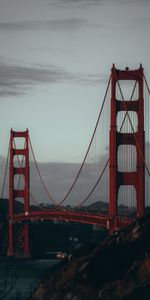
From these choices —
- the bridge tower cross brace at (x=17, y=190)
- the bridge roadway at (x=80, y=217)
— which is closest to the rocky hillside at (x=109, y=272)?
the bridge roadway at (x=80, y=217)

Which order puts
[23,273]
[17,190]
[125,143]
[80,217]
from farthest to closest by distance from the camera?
[17,190] < [23,273] < [80,217] < [125,143]

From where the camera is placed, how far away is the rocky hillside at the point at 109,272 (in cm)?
6325

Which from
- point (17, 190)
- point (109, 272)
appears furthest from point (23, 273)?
point (109, 272)

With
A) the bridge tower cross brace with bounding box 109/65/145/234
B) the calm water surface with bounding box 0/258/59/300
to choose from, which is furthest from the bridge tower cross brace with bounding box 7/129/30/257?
the bridge tower cross brace with bounding box 109/65/145/234

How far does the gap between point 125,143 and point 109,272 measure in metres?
20.2

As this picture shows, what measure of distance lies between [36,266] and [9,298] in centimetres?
3779

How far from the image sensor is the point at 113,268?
68.1m

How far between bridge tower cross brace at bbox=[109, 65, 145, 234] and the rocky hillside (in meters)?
7.44

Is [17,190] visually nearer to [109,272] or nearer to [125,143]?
[125,143]

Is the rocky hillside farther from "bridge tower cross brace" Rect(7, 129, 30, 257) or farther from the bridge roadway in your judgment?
"bridge tower cross brace" Rect(7, 129, 30, 257)

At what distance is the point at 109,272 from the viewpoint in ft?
221

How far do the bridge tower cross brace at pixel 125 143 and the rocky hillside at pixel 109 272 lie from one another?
24.4ft

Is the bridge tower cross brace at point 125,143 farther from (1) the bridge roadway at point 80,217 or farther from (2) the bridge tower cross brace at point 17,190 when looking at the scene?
(2) the bridge tower cross brace at point 17,190

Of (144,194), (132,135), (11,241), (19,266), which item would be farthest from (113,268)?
(11,241)
